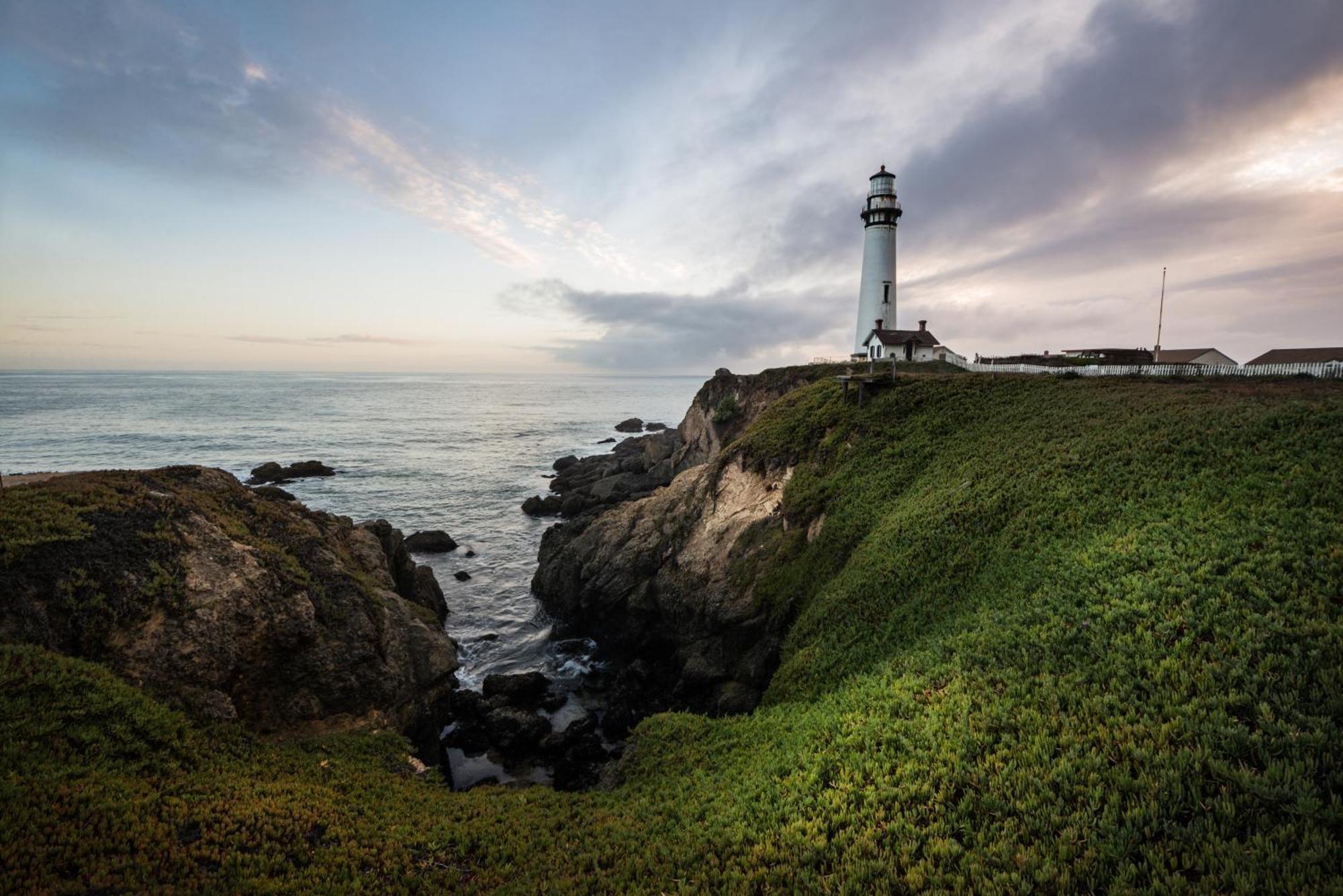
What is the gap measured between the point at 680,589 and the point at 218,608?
17.8 meters

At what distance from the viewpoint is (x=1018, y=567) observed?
1520cm

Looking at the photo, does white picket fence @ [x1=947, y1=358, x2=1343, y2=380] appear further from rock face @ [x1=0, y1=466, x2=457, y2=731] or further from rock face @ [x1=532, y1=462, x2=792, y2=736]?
rock face @ [x1=0, y1=466, x2=457, y2=731]

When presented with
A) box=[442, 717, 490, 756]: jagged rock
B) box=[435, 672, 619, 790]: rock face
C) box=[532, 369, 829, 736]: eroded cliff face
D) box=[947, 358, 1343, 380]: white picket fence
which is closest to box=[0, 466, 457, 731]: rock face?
box=[442, 717, 490, 756]: jagged rock

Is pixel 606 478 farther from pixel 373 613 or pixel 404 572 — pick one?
pixel 373 613

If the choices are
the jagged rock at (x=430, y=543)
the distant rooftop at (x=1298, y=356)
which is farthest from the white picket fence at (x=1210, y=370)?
the jagged rock at (x=430, y=543)

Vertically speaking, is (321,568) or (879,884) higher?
(321,568)

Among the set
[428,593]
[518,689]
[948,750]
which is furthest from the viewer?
[428,593]

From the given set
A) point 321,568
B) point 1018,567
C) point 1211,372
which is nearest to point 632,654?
point 321,568

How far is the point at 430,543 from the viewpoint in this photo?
41.1 meters

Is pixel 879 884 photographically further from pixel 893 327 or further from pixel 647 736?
pixel 893 327

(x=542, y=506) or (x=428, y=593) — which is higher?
(x=542, y=506)

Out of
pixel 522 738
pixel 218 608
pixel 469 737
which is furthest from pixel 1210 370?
pixel 218 608

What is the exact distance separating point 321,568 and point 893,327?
50.5 metres

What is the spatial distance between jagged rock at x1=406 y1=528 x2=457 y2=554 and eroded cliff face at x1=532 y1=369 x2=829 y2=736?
9437 mm
